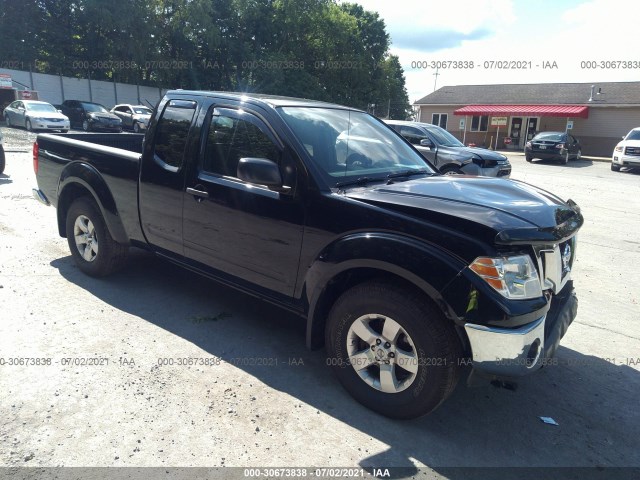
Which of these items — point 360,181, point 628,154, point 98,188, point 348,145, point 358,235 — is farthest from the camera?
point 628,154

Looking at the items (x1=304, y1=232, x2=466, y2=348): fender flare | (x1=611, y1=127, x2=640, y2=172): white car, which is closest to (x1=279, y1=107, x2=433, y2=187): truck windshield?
(x1=304, y1=232, x2=466, y2=348): fender flare

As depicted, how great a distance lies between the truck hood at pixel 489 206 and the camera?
8.77 feet

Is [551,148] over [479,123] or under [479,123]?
under

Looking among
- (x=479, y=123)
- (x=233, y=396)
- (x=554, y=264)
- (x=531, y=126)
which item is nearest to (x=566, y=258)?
(x=554, y=264)

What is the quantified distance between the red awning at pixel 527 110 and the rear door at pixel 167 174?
114ft

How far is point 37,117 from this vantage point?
72.3 ft

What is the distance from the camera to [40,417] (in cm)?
288

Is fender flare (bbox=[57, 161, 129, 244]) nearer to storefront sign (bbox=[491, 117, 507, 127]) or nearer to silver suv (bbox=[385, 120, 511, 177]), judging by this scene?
silver suv (bbox=[385, 120, 511, 177])

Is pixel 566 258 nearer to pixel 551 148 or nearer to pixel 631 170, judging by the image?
pixel 631 170

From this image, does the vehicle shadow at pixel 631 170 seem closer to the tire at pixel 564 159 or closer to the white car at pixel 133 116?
the tire at pixel 564 159

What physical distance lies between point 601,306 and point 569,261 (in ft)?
7.14

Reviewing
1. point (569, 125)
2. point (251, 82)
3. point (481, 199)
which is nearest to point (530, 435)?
point (481, 199)

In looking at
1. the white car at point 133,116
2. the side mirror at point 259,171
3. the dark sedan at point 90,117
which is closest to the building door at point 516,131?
the white car at point 133,116

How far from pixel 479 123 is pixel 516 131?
2953 millimetres
